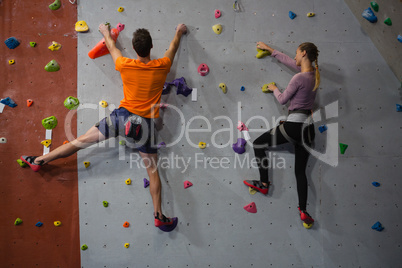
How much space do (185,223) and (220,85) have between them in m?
1.17

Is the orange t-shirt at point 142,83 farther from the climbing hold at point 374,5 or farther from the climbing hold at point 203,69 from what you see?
the climbing hold at point 374,5

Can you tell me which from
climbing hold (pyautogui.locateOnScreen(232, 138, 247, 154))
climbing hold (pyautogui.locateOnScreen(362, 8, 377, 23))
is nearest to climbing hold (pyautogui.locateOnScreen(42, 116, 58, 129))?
climbing hold (pyautogui.locateOnScreen(232, 138, 247, 154))

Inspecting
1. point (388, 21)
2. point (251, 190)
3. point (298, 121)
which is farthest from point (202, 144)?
point (388, 21)

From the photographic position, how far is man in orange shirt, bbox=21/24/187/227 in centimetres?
213

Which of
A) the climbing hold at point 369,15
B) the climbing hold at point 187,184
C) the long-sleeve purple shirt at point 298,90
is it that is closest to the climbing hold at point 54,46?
the climbing hold at point 187,184

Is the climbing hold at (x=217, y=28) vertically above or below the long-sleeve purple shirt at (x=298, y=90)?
above

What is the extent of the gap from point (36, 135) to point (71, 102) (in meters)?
0.40

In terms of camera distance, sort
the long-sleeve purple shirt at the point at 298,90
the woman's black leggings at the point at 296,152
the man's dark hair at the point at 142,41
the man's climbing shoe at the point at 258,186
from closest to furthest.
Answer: the man's dark hair at the point at 142,41, the long-sleeve purple shirt at the point at 298,90, the woman's black leggings at the point at 296,152, the man's climbing shoe at the point at 258,186

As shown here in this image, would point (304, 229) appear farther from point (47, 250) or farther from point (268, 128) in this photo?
point (47, 250)

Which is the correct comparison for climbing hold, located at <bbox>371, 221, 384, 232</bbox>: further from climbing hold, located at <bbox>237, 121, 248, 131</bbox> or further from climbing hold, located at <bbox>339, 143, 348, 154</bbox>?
climbing hold, located at <bbox>237, 121, 248, 131</bbox>

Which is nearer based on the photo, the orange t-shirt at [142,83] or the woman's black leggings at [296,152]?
the orange t-shirt at [142,83]

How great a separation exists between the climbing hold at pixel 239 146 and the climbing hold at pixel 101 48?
1.29 meters

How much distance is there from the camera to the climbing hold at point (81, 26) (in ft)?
7.96

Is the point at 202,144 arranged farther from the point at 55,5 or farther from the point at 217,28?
the point at 55,5
